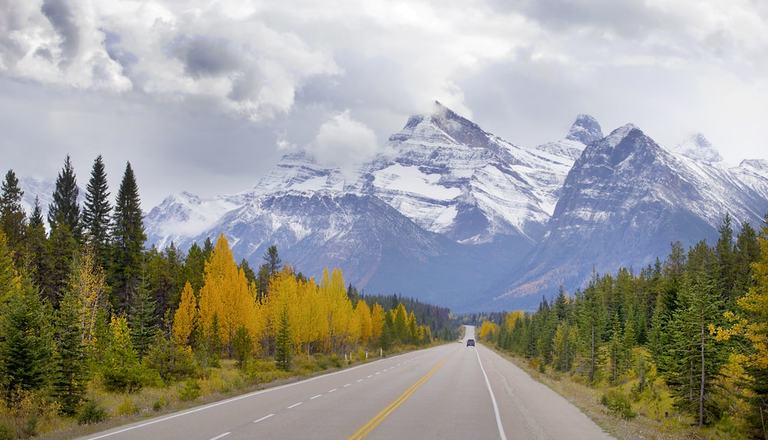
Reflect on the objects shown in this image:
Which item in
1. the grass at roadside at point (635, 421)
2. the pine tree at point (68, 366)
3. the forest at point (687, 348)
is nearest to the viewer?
the grass at roadside at point (635, 421)

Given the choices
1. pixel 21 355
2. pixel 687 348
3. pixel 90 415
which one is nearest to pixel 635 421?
pixel 687 348

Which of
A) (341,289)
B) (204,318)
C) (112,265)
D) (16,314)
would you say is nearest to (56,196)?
(112,265)

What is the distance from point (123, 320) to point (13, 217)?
33325 millimetres

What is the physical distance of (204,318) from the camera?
64.2 m

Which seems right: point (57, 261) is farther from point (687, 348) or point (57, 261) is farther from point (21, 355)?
point (687, 348)

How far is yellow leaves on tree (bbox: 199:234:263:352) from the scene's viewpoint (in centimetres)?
6425

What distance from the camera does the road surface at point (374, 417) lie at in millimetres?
17953

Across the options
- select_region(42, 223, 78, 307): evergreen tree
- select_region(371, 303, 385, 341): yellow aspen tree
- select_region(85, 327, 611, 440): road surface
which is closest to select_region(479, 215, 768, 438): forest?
select_region(85, 327, 611, 440): road surface

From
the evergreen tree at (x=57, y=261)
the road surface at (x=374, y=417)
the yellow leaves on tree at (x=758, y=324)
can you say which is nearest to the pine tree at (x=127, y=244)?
the evergreen tree at (x=57, y=261)

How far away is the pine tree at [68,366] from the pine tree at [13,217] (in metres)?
33.6

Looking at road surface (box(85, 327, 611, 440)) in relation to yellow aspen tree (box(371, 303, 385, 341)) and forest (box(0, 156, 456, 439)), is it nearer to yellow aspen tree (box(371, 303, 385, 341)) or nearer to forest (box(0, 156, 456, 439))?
forest (box(0, 156, 456, 439))

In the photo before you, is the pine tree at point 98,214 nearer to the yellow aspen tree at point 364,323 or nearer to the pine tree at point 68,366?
the pine tree at point 68,366

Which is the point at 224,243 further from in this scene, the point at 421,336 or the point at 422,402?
the point at 421,336

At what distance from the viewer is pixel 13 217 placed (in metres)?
64.1
